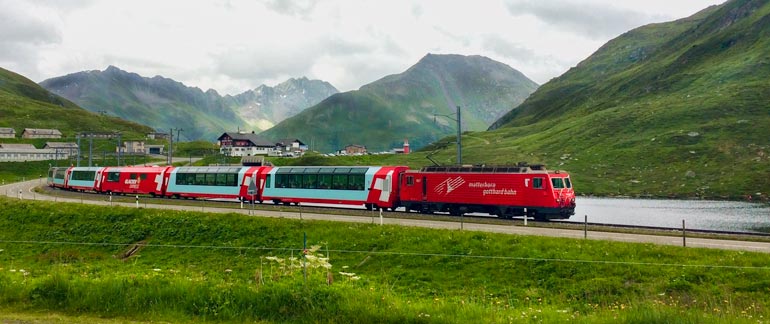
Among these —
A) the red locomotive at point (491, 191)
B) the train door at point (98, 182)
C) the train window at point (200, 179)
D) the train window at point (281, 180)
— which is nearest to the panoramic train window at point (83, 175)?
the train door at point (98, 182)

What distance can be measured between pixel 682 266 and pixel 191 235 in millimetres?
32315

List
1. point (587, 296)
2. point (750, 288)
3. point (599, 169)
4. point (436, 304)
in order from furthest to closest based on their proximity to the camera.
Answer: point (599, 169)
point (587, 296)
point (750, 288)
point (436, 304)

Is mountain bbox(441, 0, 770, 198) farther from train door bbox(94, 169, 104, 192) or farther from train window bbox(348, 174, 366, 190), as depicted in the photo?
train door bbox(94, 169, 104, 192)

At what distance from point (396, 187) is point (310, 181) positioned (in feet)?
35.3

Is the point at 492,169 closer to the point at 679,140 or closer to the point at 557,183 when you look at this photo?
the point at 557,183

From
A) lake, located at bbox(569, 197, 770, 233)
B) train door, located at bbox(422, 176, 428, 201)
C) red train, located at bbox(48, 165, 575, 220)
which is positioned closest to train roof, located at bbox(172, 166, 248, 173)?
red train, located at bbox(48, 165, 575, 220)

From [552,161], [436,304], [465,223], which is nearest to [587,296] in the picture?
[436,304]

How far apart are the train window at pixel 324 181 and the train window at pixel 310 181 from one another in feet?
1.80

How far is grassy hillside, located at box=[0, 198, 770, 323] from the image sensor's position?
1628cm

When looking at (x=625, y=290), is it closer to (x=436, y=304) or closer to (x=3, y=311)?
(x=436, y=304)

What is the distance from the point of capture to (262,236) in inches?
1517

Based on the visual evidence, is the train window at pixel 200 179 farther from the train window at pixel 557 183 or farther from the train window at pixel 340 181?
the train window at pixel 557 183

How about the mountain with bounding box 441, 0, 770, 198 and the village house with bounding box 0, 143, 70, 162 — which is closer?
the mountain with bounding box 441, 0, 770, 198

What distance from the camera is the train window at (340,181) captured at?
54716mm
